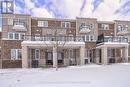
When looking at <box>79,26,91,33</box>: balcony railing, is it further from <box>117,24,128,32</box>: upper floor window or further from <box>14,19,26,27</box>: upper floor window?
<box>14,19,26,27</box>: upper floor window

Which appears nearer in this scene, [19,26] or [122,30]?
[19,26]

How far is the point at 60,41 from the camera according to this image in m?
24.4

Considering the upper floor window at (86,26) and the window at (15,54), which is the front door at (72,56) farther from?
the window at (15,54)

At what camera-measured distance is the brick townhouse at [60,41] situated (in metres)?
Answer: 24.5

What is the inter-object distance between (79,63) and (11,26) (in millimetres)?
11605

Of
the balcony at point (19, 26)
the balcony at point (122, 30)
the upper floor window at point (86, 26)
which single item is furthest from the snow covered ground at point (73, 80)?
the balcony at point (122, 30)

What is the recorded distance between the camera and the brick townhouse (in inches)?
964

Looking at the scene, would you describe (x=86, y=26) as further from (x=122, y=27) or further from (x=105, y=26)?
(x=122, y=27)

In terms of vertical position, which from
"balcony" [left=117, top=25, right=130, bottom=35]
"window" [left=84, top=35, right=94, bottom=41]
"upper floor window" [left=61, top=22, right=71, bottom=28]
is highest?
"upper floor window" [left=61, top=22, right=71, bottom=28]

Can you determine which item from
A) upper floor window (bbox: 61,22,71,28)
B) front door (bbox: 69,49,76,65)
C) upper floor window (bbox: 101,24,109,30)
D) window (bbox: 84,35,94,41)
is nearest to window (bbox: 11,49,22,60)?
front door (bbox: 69,49,76,65)

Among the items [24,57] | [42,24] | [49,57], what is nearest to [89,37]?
[49,57]

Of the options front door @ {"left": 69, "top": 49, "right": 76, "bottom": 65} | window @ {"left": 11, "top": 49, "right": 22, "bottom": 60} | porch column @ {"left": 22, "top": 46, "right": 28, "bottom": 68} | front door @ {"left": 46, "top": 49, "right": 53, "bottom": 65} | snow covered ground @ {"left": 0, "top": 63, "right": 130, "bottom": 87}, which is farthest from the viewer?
front door @ {"left": 46, "top": 49, "right": 53, "bottom": 65}

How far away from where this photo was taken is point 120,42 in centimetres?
2550

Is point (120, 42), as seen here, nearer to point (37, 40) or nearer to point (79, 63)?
point (79, 63)
